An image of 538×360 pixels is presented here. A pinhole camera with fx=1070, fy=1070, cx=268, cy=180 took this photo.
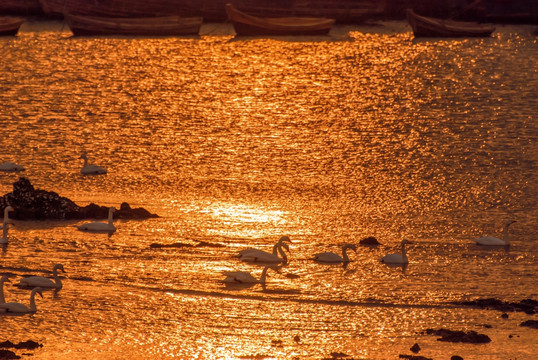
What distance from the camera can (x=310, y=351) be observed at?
16500mm

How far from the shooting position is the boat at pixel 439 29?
70.9 m

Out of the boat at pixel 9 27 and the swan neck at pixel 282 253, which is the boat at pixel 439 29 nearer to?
the boat at pixel 9 27

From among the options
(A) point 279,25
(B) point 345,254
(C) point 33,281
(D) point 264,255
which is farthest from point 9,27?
(C) point 33,281

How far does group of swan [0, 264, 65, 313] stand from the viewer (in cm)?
1805

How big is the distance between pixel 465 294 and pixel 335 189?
30.0ft

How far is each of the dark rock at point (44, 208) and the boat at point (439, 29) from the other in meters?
49.1

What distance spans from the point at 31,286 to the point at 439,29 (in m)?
56.0

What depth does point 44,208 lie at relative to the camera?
24172 millimetres

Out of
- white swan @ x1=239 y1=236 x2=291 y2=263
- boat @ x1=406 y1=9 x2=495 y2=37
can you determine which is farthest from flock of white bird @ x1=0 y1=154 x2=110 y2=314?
boat @ x1=406 y1=9 x2=495 y2=37

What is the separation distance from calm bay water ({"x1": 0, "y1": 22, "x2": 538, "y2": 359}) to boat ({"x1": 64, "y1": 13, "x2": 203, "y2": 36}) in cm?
1301

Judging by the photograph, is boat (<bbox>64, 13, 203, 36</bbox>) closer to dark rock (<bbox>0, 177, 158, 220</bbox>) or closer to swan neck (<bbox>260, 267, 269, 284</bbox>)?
dark rock (<bbox>0, 177, 158, 220</bbox>)

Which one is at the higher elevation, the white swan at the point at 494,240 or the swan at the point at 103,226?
the swan at the point at 103,226

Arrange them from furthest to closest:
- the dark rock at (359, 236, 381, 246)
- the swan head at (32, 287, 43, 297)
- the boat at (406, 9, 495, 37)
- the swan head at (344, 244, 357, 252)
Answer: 1. the boat at (406, 9, 495, 37)
2. the dark rock at (359, 236, 381, 246)
3. the swan head at (344, 244, 357, 252)
4. the swan head at (32, 287, 43, 297)

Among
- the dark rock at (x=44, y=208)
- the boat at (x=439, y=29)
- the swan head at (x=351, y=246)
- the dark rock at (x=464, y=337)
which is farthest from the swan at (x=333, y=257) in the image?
the boat at (x=439, y=29)
